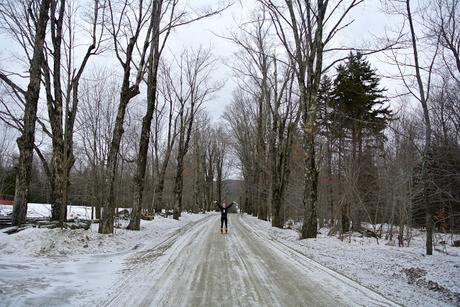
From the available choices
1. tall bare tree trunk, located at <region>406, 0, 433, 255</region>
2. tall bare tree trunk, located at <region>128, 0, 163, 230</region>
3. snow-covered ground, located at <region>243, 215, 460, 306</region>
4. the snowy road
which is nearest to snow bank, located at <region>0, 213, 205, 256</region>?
the snowy road

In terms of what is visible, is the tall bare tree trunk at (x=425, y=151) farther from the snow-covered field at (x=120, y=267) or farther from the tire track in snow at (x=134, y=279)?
the tire track in snow at (x=134, y=279)

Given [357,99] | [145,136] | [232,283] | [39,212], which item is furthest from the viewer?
[39,212]

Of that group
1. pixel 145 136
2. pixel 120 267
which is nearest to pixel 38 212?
pixel 145 136

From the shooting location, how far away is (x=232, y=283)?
Result: 709 centimetres

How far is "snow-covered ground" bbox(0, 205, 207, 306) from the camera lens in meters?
5.91

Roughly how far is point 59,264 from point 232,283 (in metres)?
4.27

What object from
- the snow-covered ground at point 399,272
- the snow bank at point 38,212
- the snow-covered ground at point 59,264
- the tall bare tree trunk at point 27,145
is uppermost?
the tall bare tree trunk at point 27,145

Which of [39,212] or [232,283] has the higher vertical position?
[232,283]

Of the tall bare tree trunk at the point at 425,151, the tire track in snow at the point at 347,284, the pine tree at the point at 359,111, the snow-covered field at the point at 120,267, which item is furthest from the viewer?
the pine tree at the point at 359,111

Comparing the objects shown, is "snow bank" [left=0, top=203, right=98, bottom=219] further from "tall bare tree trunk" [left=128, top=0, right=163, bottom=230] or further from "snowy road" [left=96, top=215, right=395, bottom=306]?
"snowy road" [left=96, top=215, right=395, bottom=306]

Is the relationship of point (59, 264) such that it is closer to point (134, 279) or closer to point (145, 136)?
point (134, 279)

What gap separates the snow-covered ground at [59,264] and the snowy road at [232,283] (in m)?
0.51

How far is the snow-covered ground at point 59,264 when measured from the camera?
19.4 feet

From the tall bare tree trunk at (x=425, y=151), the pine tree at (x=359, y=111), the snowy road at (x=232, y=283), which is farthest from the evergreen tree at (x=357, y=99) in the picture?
the snowy road at (x=232, y=283)
